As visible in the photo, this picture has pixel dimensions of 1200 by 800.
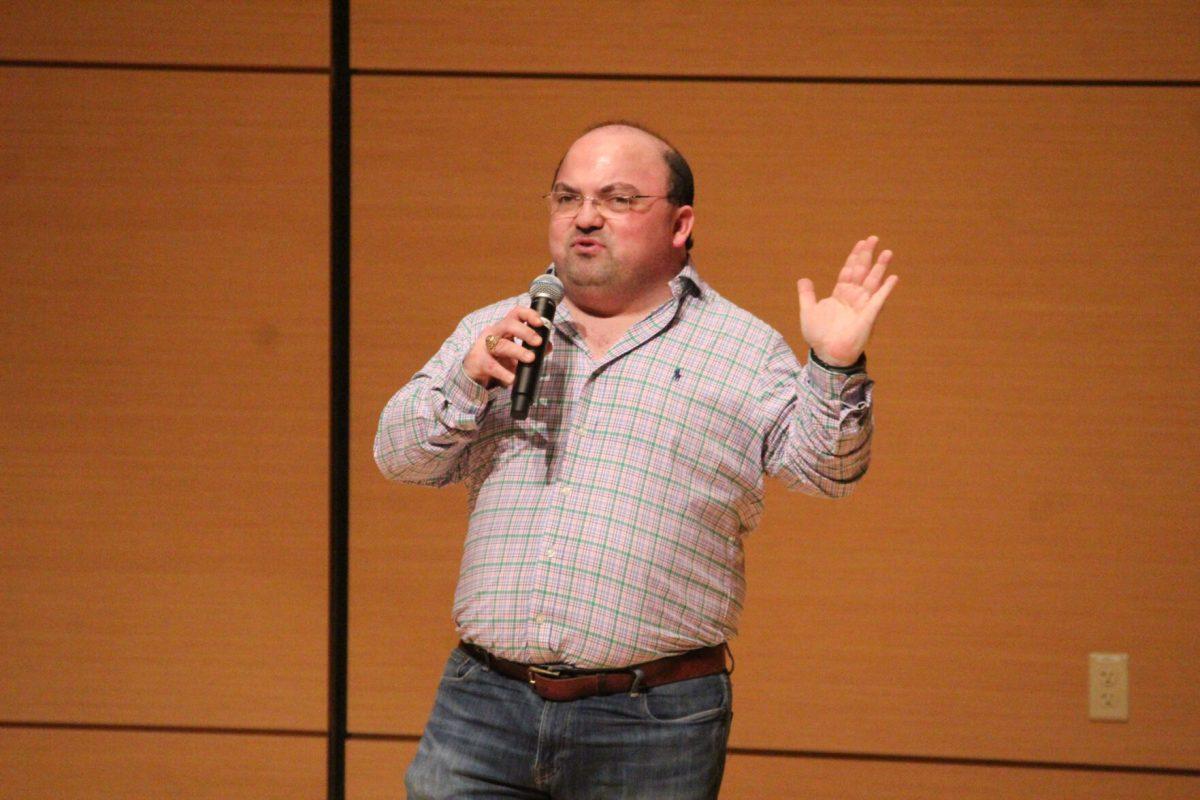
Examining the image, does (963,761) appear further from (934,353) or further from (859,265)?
(859,265)

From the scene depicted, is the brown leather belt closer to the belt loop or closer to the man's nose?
the belt loop

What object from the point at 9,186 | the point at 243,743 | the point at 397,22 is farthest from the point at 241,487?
the point at 397,22

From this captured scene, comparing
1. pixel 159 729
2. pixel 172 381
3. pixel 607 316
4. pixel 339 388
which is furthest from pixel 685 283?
pixel 159 729

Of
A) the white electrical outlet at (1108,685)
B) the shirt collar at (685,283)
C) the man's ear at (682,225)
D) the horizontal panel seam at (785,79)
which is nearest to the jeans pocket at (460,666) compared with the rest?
the shirt collar at (685,283)

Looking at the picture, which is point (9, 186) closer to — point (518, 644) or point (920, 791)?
point (518, 644)

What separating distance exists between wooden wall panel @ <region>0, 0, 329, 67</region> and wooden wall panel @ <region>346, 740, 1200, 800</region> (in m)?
1.55

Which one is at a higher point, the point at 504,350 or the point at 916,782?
the point at 504,350

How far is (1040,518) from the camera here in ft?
8.07

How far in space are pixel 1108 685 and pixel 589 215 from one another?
1.58 meters

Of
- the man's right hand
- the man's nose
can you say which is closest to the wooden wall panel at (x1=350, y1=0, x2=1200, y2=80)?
the man's nose

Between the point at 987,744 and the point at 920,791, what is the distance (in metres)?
0.17

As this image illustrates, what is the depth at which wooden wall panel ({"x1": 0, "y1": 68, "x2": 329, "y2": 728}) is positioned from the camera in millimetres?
2539

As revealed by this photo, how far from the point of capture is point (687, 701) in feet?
5.22

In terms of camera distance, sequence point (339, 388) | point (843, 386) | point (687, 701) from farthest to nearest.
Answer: point (339, 388) < point (687, 701) < point (843, 386)
